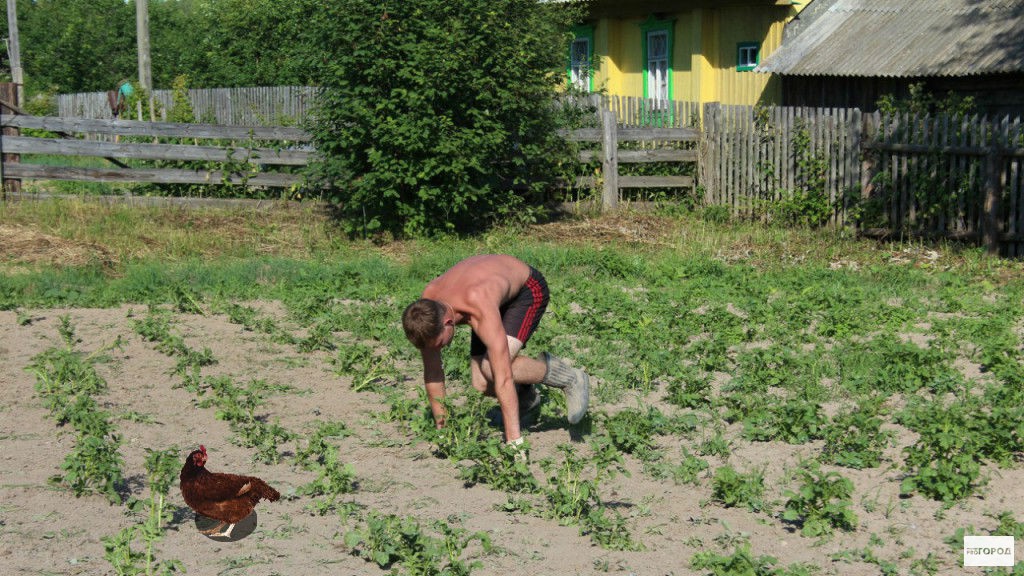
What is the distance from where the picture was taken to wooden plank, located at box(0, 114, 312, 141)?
15617mm

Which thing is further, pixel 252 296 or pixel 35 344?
pixel 252 296

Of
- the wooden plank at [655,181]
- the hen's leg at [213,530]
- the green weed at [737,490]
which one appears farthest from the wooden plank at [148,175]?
the hen's leg at [213,530]

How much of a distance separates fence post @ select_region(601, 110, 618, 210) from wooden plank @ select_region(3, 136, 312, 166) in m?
3.91

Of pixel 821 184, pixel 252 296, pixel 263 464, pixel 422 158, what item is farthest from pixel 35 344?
pixel 821 184

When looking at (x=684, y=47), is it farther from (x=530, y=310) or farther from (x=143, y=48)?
(x=530, y=310)

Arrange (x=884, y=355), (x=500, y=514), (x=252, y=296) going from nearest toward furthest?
1. (x=500, y=514)
2. (x=884, y=355)
3. (x=252, y=296)

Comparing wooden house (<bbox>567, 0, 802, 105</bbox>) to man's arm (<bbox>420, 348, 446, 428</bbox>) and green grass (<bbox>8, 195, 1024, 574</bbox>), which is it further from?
man's arm (<bbox>420, 348, 446, 428</bbox>)

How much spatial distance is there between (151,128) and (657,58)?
34.8 feet

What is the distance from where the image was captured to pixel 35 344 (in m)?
8.98

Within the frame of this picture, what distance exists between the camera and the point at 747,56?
69.0ft

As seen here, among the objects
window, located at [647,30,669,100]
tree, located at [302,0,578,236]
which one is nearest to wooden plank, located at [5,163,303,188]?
tree, located at [302,0,578,236]

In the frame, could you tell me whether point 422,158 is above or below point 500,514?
above

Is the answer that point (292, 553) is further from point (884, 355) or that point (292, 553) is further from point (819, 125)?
point (819, 125)

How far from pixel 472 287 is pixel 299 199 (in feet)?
32.9
